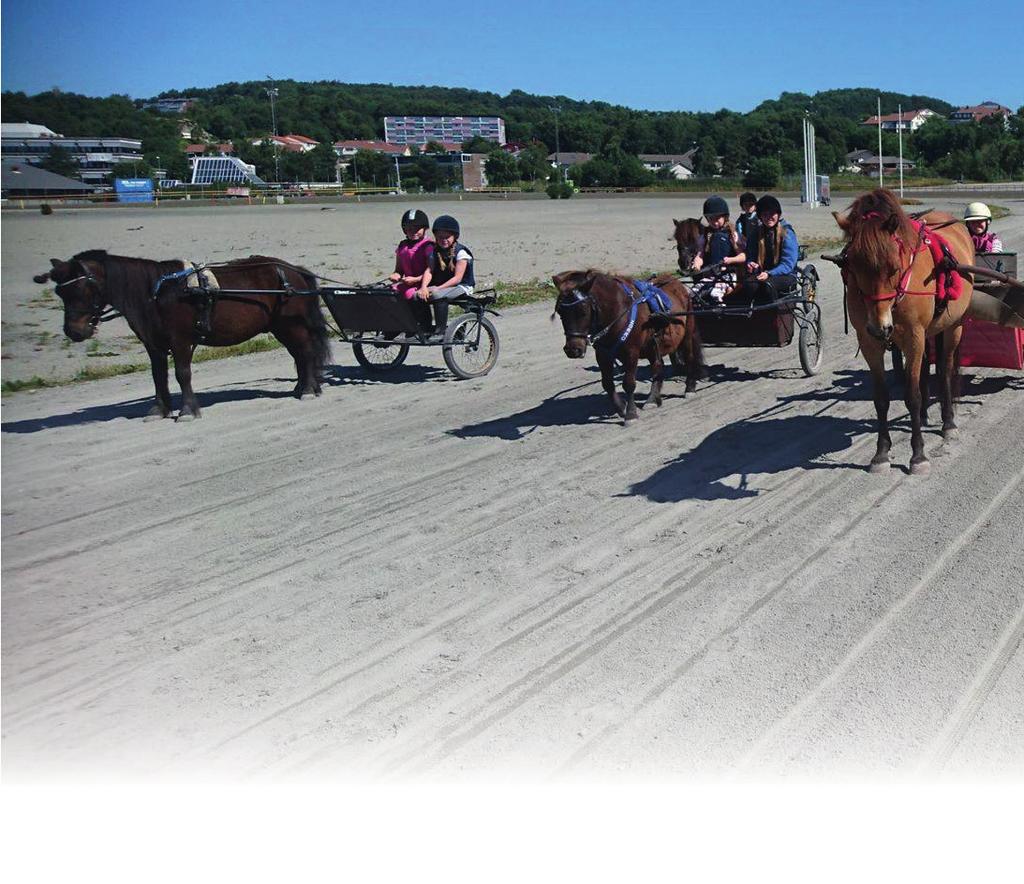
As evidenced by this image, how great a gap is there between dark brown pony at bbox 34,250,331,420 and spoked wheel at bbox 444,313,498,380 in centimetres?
137

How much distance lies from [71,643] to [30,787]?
1278 millimetres

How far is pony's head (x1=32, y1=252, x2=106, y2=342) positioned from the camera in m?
9.64

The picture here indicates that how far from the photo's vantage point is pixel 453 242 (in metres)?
12.0

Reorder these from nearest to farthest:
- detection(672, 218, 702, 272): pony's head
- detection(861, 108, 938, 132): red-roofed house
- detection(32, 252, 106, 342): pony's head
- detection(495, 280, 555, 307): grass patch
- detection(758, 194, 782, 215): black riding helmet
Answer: detection(32, 252, 106, 342): pony's head → detection(758, 194, 782, 215): black riding helmet → detection(672, 218, 702, 272): pony's head → detection(495, 280, 555, 307): grass patch → detection(861, 108, 938, 132): red-roofed house

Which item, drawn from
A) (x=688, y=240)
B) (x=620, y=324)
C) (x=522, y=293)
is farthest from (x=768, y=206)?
(x=522, y=293)

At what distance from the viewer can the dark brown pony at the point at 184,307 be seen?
974 centimetres

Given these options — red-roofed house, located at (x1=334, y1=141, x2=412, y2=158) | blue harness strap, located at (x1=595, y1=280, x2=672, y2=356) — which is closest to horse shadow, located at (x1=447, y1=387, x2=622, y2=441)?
blue harness strap, located at (x1=595, y1=280, x2=672, y2=356)

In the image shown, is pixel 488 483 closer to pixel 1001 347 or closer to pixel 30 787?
pixel 30 787

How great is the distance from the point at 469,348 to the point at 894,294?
5840mm

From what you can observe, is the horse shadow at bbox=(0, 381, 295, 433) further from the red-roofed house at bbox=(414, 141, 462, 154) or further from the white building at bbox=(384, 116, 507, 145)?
the red-roofed house at bbox=(414, 141, 462, 154)

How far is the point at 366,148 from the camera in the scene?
106 metres

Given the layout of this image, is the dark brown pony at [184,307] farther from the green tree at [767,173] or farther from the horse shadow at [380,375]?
the green tree at [767,173]

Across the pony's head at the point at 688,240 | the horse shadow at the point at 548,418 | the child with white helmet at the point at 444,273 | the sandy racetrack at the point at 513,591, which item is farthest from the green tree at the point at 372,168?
the sandy racetrack at the point at 513,591

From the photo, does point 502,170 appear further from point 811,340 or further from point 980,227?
point 980,227
